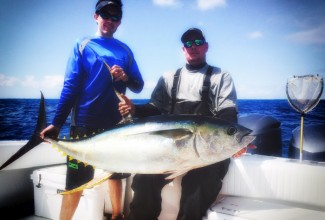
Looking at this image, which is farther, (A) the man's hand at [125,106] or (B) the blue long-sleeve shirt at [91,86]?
(B) the blue long-sleeve shirt at [91,86]

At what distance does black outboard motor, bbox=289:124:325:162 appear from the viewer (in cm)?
346

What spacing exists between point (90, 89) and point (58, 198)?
158 cm

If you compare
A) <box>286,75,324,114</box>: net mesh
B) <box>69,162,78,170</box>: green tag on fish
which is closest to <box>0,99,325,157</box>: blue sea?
<box>286,75,324,114</box>: net mesh

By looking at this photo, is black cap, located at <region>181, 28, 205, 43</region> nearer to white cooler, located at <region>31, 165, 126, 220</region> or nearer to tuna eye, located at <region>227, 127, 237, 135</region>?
tuna eye, located at <region>227, 127, 237, 135</region>

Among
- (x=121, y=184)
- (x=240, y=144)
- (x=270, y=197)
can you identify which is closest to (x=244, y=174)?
→ (x=270, y=197)

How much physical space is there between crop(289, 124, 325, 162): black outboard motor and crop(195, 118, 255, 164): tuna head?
7.53ft

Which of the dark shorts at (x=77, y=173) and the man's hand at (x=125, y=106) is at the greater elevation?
the man's hand at (x=125, y=106)

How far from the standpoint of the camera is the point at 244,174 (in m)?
2.80

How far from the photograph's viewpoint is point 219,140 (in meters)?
1.75

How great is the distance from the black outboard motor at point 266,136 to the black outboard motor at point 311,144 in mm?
318

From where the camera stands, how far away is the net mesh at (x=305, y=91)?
304 cm

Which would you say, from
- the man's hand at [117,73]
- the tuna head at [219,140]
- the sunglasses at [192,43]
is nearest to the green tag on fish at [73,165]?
the man's hand at [117,73]

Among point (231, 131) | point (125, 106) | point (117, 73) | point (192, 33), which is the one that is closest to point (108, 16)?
point (117, 73)

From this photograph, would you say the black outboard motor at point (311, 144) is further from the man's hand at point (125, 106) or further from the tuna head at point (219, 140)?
the man's hand at point (125, 106)
